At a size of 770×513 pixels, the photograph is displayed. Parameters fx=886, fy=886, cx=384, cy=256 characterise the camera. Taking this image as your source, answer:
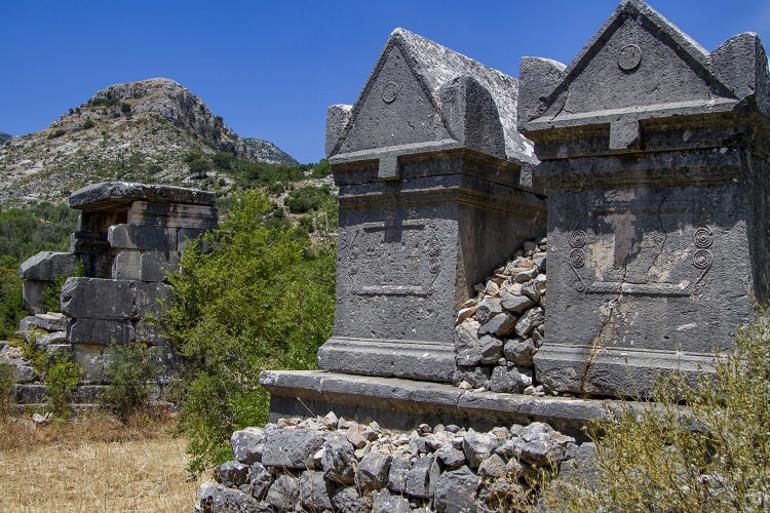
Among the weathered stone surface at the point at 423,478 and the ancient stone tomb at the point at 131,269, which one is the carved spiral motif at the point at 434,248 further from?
the ancient stone tomb at the point at 131,269

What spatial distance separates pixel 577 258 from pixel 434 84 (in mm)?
1325

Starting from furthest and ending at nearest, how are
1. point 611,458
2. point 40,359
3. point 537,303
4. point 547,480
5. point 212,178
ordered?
point 212,178
point 40,359
point 537,303
point 547,480
point 611,458

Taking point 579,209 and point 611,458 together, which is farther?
point 579,209

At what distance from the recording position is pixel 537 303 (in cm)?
448

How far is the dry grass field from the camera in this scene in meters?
6.43

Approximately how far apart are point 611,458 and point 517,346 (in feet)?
3.85

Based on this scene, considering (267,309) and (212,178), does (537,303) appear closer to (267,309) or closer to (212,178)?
(267,309)

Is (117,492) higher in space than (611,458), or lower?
lower

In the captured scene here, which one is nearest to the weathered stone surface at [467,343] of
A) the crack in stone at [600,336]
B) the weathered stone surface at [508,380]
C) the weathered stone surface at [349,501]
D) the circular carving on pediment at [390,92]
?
the weathered stone surface at [508,380]

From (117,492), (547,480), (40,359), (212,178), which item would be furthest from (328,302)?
(212,178)

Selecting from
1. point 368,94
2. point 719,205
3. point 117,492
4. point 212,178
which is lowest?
point 117,492

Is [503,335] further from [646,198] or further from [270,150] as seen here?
[270,150]

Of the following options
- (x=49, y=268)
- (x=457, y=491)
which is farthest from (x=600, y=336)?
(x=49, y=268)

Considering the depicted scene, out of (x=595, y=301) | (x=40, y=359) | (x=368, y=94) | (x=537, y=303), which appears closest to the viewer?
(x=595, y=301)
